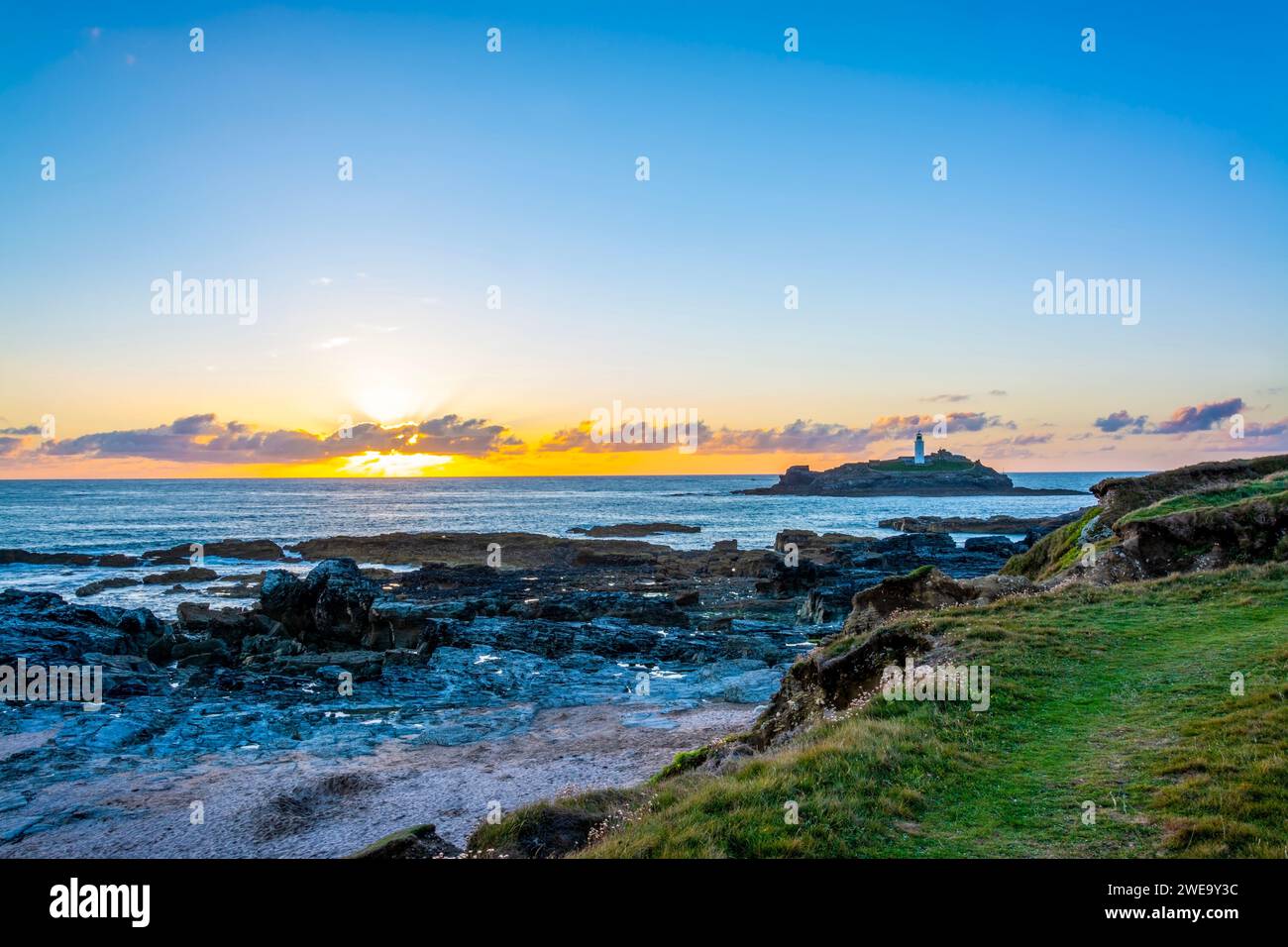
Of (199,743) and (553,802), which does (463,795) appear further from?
(199,743)

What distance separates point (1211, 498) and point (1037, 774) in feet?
67.3

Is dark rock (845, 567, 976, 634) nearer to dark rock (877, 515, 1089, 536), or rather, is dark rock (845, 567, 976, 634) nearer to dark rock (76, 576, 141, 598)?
dark rock (76, 576, 141, 598)

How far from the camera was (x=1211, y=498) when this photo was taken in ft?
80.0

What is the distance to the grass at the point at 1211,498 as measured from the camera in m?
23.1

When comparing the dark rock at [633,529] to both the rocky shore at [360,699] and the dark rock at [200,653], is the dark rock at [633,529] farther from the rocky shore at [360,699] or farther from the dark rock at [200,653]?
the dark rock at [200,653]

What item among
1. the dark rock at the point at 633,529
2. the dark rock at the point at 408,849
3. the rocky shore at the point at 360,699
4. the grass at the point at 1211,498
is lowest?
the dark rock at the point at 633,529

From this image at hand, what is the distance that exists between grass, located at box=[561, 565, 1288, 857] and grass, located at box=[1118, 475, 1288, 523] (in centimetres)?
1002

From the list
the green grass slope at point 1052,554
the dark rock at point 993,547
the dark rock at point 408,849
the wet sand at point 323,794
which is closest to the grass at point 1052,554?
the green grass slope at point 1052,554

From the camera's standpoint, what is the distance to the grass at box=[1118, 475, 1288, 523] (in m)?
23.1

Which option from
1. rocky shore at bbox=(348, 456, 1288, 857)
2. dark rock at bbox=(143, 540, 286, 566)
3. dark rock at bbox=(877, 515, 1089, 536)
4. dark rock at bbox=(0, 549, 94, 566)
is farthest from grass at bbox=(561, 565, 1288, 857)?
dark rock at bbox=(877, 515, 1089, 536)

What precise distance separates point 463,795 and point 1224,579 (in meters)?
18.5

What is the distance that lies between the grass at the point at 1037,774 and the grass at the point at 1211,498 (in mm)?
10019

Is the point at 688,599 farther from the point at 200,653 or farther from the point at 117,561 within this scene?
the point at 117,561
